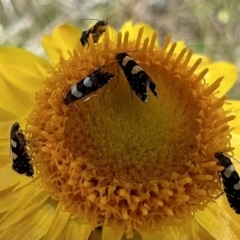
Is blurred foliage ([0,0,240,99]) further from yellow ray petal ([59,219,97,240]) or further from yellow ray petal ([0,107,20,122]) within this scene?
yellow ray petal ([59,219,97,240])

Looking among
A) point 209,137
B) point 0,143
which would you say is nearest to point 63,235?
point 0,143

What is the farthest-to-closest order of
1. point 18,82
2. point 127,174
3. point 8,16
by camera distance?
1. point 8,16
2. point 18,82
3. point 127,174

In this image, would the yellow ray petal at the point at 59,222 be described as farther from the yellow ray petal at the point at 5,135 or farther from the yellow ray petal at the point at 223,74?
the yellow ray petal at the point at 223,74

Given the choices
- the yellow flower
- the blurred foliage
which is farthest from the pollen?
the blurred foliage

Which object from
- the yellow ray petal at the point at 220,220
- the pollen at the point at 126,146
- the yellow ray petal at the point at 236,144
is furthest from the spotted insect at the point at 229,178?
the yellow ray petal at the point at 236,144

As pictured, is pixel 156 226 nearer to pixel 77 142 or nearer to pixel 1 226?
pixel 77 142

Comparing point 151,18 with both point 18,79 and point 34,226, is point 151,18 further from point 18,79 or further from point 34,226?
point 34,226
